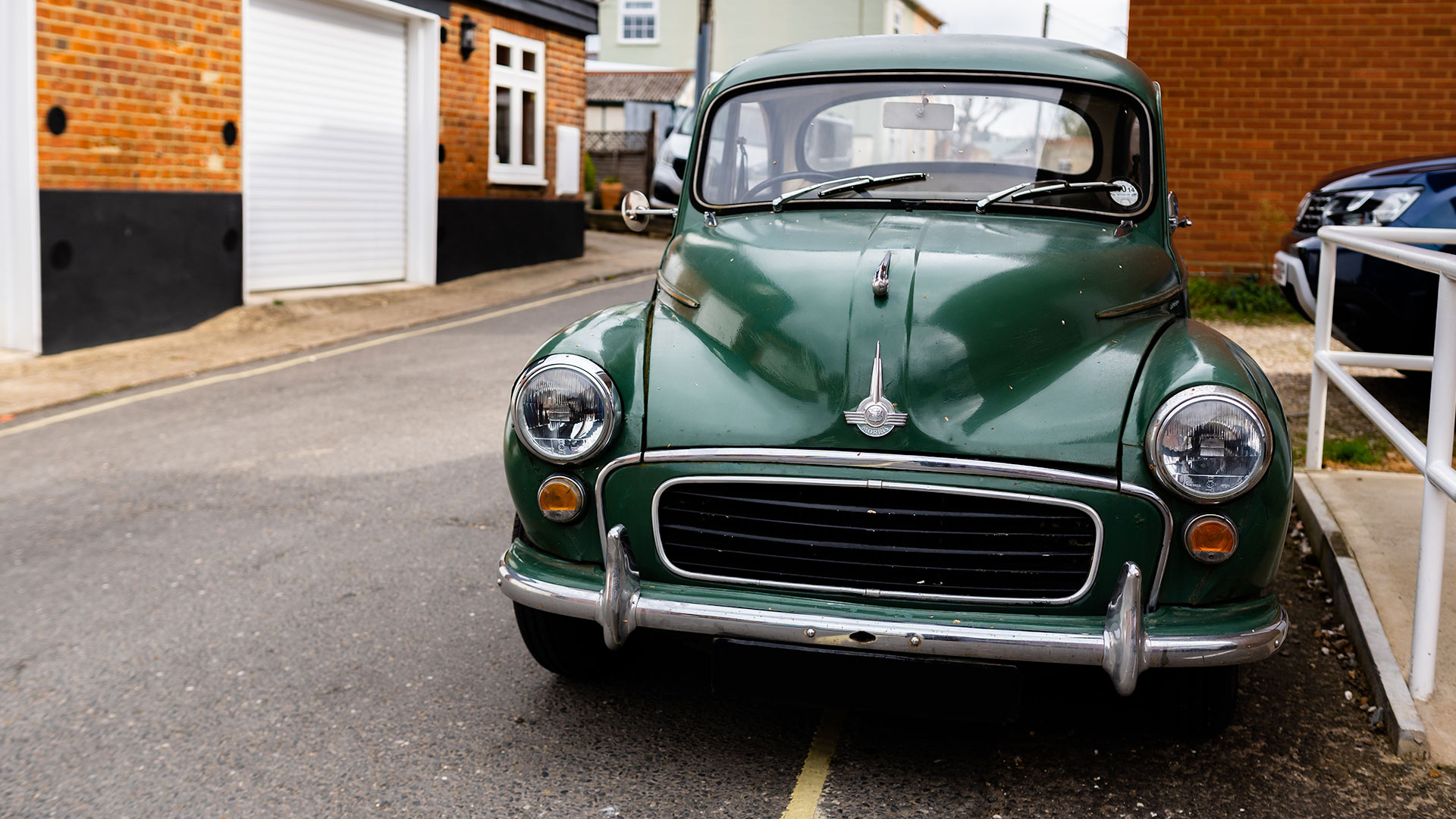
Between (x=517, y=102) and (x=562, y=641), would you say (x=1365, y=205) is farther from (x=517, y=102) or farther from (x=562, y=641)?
(x=517, y=102)

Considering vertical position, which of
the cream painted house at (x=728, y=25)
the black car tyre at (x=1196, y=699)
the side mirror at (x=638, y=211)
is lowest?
the black car tyre at (x=1196, y=699)

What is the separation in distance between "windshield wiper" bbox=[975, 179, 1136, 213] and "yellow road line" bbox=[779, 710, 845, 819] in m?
1.61

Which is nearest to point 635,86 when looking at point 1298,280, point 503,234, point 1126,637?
point 503,234

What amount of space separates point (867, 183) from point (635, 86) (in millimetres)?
29259

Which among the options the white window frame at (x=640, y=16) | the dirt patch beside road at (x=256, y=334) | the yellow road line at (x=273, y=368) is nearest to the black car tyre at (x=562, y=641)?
the yellow road line at (x=273, y=368)

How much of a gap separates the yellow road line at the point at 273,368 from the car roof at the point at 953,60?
5.03 metres

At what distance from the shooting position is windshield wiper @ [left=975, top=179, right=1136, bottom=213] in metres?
3.89

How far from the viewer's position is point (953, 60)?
4297 millimetres

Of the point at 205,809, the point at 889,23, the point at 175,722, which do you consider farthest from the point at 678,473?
the point at 889,23

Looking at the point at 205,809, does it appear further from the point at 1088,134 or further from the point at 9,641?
the point at 1088,134

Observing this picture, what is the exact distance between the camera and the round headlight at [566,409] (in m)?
3.14

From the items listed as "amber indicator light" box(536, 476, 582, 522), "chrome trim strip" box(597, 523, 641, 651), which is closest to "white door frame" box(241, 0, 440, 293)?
"amber indicator light" box(536, 476, 582, 522)

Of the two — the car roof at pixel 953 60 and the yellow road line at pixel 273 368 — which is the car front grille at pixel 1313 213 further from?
the yellow road line at pixel 273 368

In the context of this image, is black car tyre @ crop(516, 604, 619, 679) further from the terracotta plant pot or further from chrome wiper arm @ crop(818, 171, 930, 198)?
the terracotta plant pot
